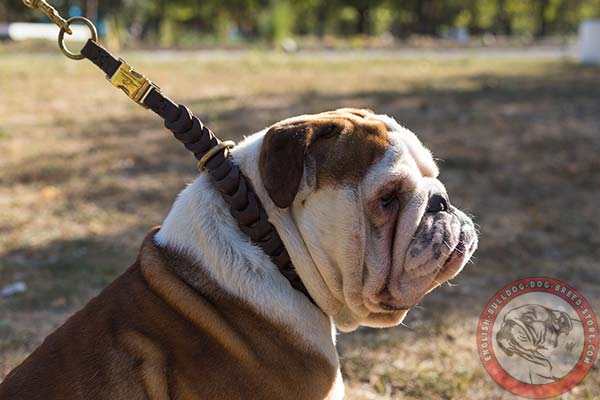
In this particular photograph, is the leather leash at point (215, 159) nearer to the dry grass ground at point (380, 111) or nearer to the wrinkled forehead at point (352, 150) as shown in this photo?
the wrinkled forehead at point (352, 150)

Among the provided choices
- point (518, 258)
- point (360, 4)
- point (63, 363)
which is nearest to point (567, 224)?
point (518, 258)

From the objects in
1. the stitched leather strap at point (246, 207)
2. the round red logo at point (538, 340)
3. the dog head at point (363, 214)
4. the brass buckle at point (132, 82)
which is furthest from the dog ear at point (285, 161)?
the round red logo at point (538, 340)

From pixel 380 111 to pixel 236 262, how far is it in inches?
341

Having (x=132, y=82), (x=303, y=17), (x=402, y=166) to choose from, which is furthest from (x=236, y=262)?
(x=303, y=17)

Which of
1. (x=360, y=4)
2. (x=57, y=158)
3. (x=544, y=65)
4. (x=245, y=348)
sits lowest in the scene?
(x=360, y=4)

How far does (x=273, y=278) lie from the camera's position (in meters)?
2.64

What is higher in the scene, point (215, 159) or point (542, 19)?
point (215, 159)

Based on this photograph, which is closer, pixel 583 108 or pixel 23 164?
pixel 23 164

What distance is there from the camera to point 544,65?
60.1ft

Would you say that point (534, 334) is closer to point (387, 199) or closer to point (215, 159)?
point (387, 199)

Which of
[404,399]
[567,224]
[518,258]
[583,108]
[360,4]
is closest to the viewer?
[404,399]

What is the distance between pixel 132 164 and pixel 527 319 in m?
5.38

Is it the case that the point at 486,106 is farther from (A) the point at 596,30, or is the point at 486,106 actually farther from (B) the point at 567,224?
(A) the point at 596,30

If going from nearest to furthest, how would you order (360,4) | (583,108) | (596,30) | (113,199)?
(113,199)
(583,108)
(596,30)
(360,4)
